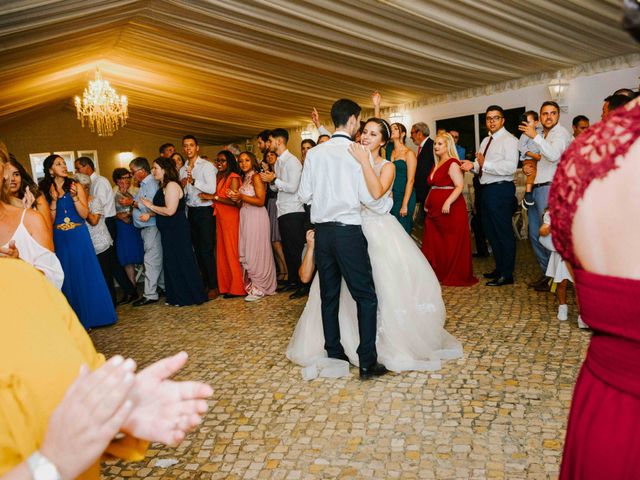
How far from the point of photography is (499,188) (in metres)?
5.12

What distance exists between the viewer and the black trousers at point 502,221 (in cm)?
507

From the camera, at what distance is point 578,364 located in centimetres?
304

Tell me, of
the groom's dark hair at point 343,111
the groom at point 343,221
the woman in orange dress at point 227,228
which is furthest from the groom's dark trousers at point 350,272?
the woman in orange dress at point 227,228

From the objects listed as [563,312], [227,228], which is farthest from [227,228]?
[563,312]

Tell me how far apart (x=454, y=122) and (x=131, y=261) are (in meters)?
6.33

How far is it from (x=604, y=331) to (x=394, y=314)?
2.43m

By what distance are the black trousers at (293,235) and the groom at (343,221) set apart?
2.30m

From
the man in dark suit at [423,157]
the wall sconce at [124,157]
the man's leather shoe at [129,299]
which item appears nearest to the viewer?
the man's leather shoe at [129,299]

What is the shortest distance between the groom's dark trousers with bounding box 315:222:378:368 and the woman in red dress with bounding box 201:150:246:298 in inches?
100

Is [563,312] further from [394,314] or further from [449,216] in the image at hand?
[449,216]

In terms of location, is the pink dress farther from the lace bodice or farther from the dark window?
the dark window

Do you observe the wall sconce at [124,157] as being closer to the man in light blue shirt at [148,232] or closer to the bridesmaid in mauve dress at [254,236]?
the man in light blue shirt at [148,232]

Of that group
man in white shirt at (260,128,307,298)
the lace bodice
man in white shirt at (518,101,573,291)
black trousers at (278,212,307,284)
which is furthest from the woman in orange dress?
the lace bodice

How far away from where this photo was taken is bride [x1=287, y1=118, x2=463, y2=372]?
328 cm
